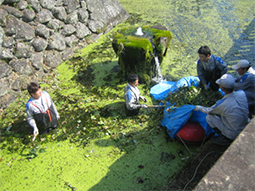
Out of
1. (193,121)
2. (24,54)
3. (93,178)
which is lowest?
(93,178)

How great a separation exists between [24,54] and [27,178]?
13.5ft

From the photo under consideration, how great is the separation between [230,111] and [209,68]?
1.84 metres

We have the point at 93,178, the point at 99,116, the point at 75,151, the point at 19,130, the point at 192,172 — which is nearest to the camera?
the point at 192,172

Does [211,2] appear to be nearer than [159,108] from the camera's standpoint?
No

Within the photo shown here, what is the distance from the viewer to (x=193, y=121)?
14.4ft

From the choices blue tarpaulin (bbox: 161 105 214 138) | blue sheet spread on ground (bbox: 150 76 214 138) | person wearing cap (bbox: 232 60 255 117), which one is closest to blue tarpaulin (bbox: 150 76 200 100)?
blue sheet spread on ground (bbox: 150 76 214 138)

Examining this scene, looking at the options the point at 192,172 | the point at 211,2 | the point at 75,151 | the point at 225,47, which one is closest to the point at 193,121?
the point at 192,172

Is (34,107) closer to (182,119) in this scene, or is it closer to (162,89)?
(182,119)

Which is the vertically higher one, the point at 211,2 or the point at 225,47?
the point at 211,2

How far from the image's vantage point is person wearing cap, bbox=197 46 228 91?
4642 mm

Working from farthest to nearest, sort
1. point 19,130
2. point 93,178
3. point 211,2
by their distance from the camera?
point 211,2 < point 19,130 < point 93,178

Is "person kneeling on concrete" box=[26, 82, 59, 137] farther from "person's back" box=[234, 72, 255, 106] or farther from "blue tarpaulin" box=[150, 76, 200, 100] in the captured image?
"person's back" box=[234, 72, 255, 106]

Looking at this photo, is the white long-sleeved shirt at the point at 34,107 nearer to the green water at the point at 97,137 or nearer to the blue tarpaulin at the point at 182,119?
the green water at the point at 97,137

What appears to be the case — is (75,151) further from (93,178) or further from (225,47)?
(225,47)
